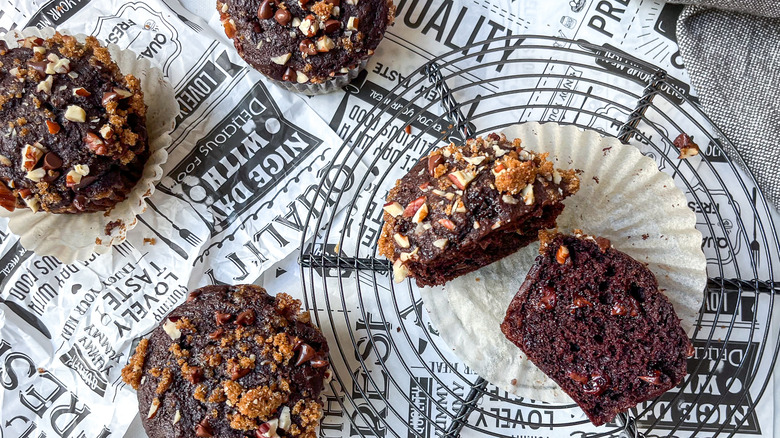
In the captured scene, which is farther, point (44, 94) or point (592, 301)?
point (44, 94)

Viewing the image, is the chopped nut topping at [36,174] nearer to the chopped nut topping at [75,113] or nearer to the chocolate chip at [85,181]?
the chocolate chip at [85,181]

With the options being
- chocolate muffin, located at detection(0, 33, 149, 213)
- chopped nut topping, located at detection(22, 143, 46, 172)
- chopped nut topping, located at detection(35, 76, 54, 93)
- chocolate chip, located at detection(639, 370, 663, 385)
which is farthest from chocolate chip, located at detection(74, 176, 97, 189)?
chocolate chip, located at detection(639, 370, 663, 385)

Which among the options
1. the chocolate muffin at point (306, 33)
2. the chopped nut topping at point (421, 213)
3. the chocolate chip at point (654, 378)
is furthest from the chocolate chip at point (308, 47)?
the chocolate chip at point (654, 378)

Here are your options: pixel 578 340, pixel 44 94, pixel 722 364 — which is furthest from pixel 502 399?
pixel 44 94

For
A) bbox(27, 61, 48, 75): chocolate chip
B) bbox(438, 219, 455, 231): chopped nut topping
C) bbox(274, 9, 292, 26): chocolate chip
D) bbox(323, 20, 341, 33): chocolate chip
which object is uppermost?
bbox(323, 20, 341, 33): chocolate chip

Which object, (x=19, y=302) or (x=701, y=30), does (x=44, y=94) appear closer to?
(x=19, y=302)

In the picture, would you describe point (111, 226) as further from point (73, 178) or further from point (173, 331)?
point (173, 331)

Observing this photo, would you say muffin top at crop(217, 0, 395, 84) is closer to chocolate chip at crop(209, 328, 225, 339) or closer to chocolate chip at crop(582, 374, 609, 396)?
chocolate chip at crop(209, 328, 225, 339)
